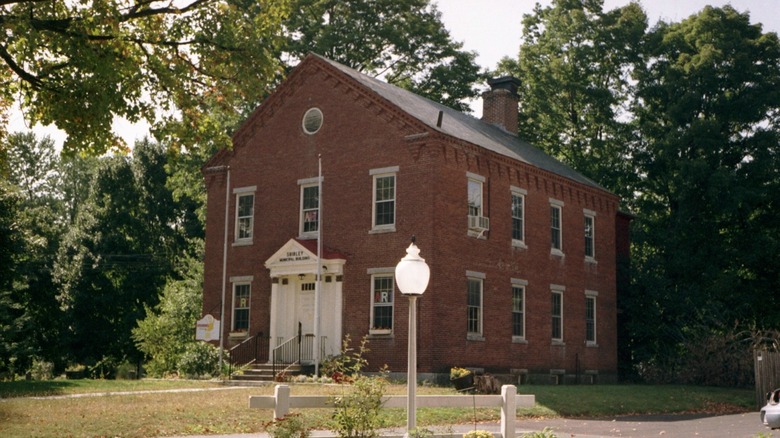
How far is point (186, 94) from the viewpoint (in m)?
16.2

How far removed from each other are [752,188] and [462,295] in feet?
56.1

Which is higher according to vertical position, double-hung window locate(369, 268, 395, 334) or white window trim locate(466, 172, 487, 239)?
white window trim locate(466, 172, 487, 239)

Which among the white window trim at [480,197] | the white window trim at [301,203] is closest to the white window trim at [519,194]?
the white window trim at [480,197]

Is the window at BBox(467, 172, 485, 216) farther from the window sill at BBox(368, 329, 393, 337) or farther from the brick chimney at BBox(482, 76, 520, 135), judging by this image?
the brick chimney at BBox(482, 76, 520, 135)

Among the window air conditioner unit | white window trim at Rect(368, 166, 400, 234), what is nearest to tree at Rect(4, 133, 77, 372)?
white window trim at Rect(368, 166, 400, 234)

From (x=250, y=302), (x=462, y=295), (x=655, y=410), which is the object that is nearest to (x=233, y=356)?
(x=250, y=302)

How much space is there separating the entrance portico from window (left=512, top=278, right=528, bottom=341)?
5987 mm

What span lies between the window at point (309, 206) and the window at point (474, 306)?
17.5 feet

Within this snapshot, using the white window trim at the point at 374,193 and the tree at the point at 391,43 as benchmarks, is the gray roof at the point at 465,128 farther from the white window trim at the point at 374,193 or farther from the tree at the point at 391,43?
the tree at the point at 391,43

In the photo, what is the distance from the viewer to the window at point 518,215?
31219mm

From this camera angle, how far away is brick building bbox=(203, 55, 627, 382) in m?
27.9

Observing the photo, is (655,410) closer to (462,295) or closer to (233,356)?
(462,295)

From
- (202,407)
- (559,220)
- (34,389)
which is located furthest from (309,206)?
(202,407)

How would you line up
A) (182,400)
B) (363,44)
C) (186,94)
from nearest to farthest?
1. (186,94)
2. (182,400)
3. (363,44)
